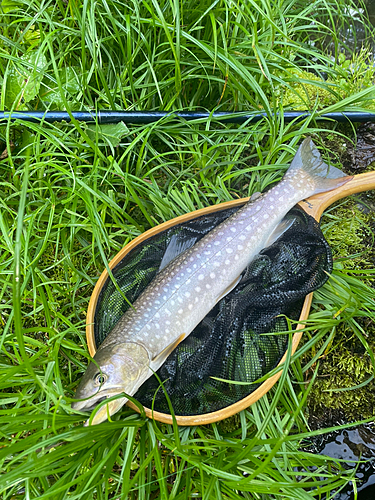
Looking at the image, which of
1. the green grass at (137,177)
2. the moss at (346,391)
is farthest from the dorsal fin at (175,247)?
the moss at (346,391)

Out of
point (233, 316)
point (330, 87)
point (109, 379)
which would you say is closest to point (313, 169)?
point (330, 87)

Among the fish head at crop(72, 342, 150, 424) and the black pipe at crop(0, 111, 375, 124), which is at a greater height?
the black pipe at crop(0, 111, 375, 124)

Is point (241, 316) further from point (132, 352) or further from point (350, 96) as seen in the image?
point (350, 96)

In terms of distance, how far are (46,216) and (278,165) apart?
158 cm

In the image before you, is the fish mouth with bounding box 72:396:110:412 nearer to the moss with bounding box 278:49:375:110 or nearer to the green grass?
the green grass

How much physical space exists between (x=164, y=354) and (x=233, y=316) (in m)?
0.45

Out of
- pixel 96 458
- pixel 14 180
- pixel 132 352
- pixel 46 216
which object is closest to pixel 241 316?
pixel 132 352

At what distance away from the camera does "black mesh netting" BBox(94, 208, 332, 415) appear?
1865 millimetres

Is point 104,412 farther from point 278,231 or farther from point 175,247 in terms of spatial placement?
point 278,231

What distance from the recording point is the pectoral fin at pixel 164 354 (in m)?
1.75

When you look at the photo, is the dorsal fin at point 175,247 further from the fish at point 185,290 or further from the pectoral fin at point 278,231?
the pectoral fin at point 278,231

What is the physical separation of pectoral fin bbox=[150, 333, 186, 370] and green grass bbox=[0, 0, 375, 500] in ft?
0.96

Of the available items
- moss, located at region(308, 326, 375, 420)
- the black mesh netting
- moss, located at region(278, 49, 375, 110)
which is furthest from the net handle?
moss, located at region(278, 49, 375, 110)

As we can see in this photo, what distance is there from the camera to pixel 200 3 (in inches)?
88.3
